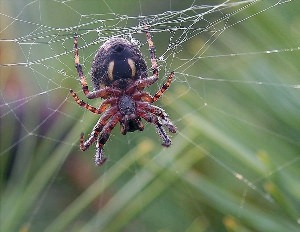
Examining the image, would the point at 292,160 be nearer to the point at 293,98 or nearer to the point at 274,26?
the point at 293,98

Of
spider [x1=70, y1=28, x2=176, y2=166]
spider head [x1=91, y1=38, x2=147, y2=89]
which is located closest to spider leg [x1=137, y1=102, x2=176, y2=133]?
spider [x1=70, y1=28, x2=176, y2=166]

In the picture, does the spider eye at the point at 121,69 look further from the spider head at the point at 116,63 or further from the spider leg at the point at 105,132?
the spider leg at the point at 105,132

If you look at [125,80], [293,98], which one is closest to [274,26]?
[293,98]

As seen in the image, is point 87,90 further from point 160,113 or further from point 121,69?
point 160,113

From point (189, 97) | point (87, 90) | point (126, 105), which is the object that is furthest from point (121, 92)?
point (189, 97)

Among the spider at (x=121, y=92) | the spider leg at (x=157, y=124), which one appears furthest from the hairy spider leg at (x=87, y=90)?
the spider leg at (x=157, y=124)

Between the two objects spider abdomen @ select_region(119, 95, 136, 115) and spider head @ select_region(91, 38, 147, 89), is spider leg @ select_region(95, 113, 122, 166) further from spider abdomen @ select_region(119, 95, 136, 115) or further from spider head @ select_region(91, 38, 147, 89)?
spider head @ select_region(91, 38, 147, 89)
